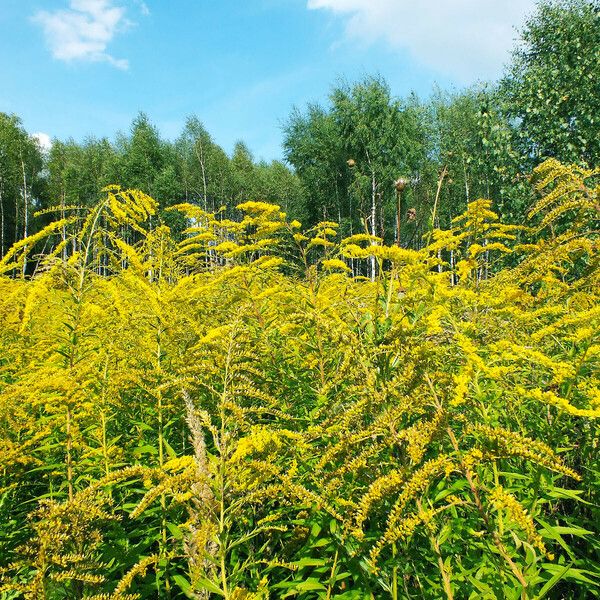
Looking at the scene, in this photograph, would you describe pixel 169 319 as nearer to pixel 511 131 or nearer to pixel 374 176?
pixel 511 131

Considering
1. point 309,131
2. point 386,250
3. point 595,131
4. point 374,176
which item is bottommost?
point 386,250

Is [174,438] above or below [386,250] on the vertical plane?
below

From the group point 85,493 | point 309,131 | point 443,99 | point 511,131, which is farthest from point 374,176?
point 85,493

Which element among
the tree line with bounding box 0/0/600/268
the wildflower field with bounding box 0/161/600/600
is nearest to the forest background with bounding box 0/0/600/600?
the wildflower field with bounding box 0/161/600/600

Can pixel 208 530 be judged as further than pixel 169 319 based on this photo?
No

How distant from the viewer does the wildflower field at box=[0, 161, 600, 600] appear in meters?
1.33

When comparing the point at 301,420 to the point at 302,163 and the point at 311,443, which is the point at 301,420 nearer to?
the point at 311,443

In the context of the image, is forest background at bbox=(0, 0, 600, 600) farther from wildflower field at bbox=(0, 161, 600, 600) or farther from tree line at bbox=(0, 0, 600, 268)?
tree line at bbox=(0, 0, 600, 268)

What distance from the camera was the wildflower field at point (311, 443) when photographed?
1.33 metres

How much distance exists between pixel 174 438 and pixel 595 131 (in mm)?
10908

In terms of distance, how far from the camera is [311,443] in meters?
2.01

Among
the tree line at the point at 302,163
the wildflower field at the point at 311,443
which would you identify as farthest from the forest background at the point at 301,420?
the tree line at the point at 302,163

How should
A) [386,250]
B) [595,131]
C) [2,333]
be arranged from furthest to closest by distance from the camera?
1. [595,131]
2. [2,333]
3. [386,250]

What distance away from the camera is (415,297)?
6.75 ft
